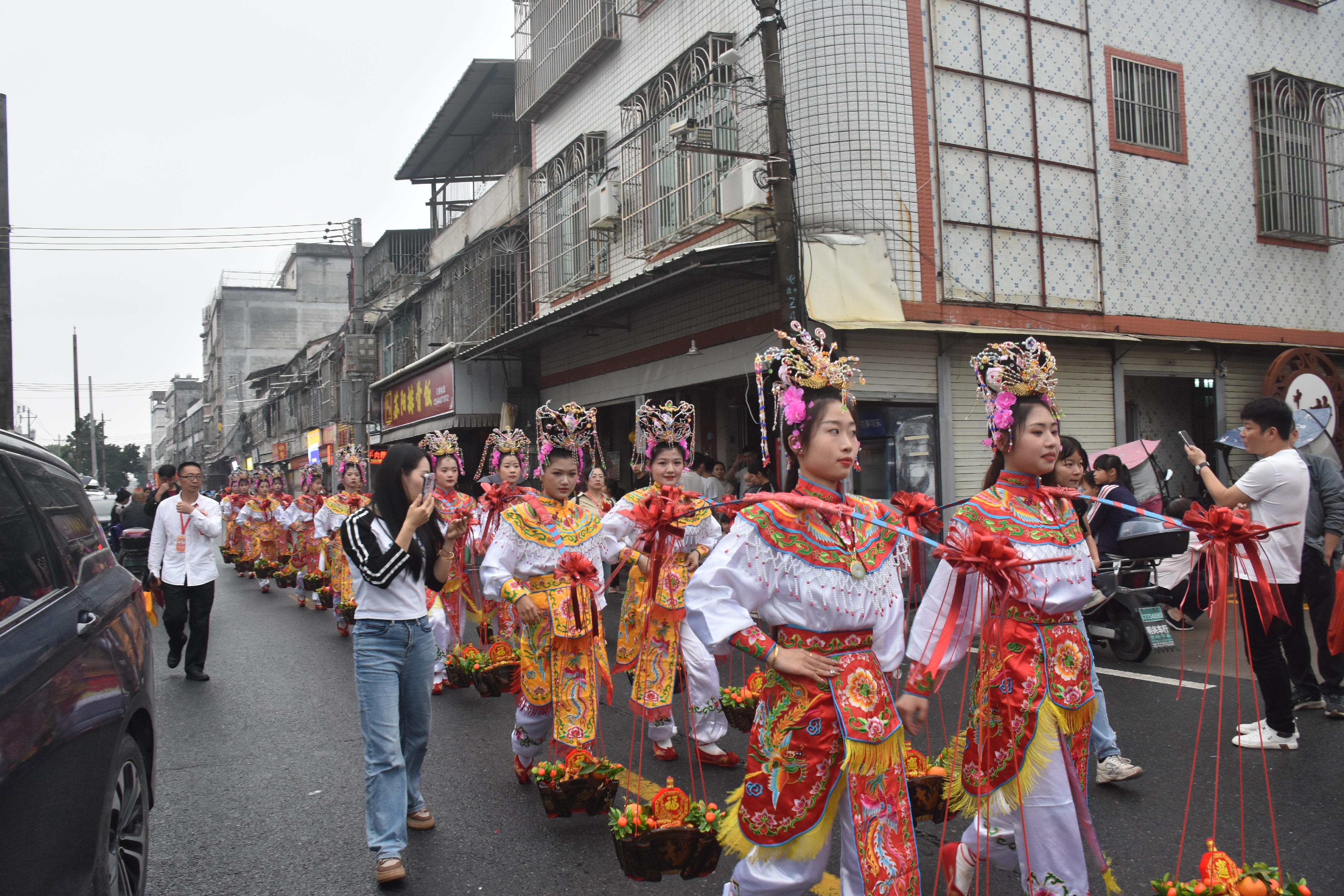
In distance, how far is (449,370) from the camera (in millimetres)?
20156

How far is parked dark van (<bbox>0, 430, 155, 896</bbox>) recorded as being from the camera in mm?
2453

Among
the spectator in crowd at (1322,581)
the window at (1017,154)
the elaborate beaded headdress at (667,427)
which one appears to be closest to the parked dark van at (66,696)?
the elaborate beaded headdress at (667,427)

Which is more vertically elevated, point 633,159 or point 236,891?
point 633,159

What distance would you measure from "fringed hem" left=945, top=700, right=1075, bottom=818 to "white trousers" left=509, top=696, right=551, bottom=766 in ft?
8.25

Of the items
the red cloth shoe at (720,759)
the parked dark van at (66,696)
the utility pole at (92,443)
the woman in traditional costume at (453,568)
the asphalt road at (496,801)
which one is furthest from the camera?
the utility pole at (92,443)

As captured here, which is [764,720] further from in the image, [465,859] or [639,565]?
[639,565]

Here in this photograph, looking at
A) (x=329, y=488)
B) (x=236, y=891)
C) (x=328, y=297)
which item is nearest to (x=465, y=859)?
(x=236, y=891)

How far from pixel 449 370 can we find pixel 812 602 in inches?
708

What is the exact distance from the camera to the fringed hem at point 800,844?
9.64 feet

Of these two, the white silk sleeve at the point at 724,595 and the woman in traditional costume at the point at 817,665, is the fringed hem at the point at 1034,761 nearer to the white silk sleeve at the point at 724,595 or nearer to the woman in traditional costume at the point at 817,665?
the woman in traditional costume at the point at 817,665

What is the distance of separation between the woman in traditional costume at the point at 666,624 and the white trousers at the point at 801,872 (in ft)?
7.30

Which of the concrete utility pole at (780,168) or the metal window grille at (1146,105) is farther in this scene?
the metal window grille at (1146,105)

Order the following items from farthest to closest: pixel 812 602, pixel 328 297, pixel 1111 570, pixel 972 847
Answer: pixel 328 297
pixel 1111 570
pixel 972 847
pixel 812 602

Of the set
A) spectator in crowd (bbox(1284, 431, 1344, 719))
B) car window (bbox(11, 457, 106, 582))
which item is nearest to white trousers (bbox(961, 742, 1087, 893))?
car window (bbox(11, 457, 106, 582))
